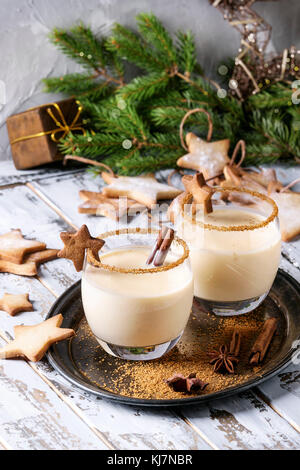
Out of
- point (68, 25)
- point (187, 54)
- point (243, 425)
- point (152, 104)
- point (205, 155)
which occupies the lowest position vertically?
point (243, 425)

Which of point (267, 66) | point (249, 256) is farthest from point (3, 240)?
point (267, 66)

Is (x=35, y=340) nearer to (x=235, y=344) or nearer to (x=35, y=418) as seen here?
(x=35, y=418)

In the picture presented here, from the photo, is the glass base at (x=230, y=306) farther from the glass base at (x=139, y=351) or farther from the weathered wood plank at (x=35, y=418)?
the weathered wood plank at (x=35, y=418)

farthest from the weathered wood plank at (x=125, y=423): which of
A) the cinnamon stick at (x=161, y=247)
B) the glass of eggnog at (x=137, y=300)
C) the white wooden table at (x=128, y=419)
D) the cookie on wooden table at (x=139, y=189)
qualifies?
the cookie on wooden table at (x=139, y=189)

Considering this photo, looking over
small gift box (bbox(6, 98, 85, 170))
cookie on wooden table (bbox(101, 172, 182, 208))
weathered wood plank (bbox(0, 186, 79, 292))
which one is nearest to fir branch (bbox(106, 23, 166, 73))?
small gift box (bbox(6, 98, 85, 170))

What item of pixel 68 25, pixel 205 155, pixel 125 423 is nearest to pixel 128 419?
pixel 125 423

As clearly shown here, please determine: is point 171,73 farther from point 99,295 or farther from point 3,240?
point 99,295

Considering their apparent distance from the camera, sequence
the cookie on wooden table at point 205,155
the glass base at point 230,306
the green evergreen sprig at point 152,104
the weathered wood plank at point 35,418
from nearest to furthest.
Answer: the weathered wood plank at point 35,418, the glass base at point 230,306, the cookie on wooden table at point 205,155, the green evergreen sprig at point 152,104
